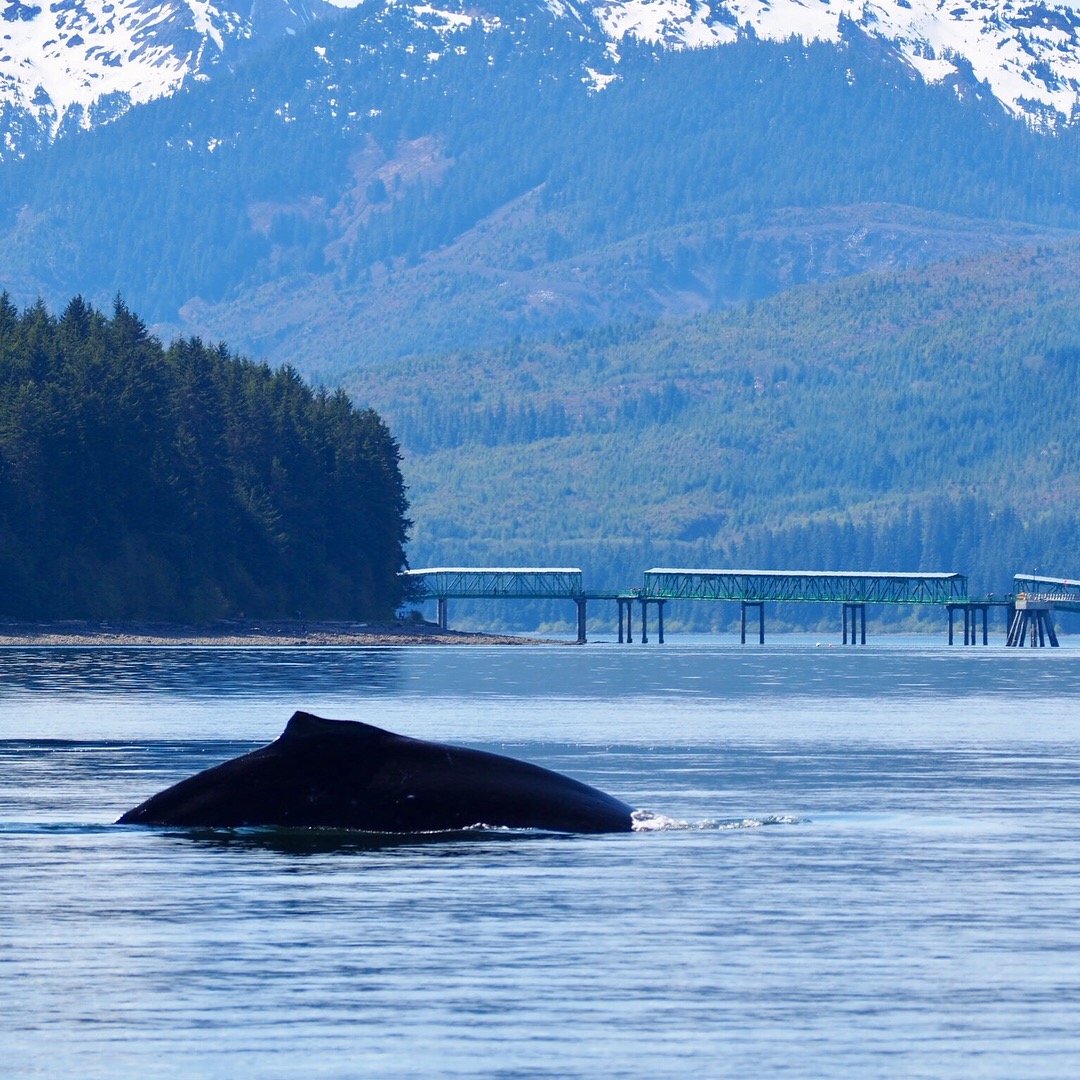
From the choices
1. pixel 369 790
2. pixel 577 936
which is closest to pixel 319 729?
pixel 369 790

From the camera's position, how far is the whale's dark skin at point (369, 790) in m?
38.3

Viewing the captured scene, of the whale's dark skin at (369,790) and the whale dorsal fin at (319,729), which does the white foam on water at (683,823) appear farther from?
the whale dorsal fin at (319,729)

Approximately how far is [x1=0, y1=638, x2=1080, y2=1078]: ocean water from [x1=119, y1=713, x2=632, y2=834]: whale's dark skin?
0.48m

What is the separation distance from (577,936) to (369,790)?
8.57m

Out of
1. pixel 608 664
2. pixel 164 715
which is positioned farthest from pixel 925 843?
pixel 608 664

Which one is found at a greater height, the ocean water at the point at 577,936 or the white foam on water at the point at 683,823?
the white foam on water at the point at 683,823

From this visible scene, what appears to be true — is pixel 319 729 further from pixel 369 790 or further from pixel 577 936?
pixel 577 936

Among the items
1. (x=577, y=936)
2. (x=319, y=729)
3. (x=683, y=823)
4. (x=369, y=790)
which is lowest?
(x=577, y=936)

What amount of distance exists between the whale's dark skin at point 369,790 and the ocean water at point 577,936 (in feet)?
1.57

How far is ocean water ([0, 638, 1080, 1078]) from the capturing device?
81.6 ft

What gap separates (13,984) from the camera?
91.6 ft

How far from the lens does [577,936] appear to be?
3098 centimetres

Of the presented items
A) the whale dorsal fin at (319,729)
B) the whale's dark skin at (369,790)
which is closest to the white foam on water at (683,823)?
the whale's dark skin at (369,790)

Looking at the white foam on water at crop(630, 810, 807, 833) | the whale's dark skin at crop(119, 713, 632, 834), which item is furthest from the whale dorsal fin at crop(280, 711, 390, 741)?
the white foam on water at crop(630, 810, 807, 833)
